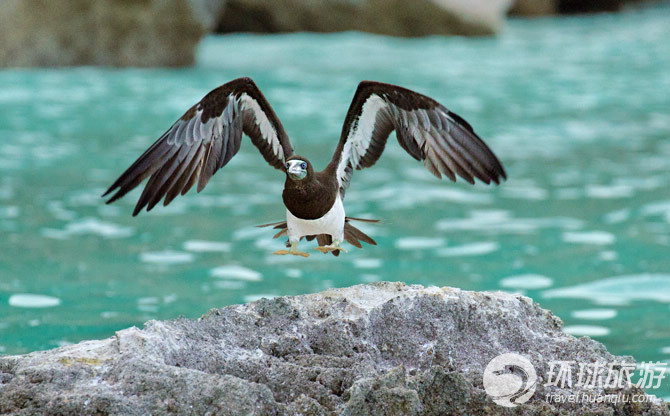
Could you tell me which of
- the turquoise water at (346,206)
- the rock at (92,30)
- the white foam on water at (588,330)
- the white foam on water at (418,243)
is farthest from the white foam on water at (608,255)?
the rock at (92,30)

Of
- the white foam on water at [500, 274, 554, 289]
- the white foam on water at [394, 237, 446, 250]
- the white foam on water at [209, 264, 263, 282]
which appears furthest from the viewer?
the white foam on water at [394, 237, 446, 250]

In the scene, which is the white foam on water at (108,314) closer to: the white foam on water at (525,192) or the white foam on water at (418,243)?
the white foam on water at (418,243)

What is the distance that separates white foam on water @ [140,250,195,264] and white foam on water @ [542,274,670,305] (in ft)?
9.90

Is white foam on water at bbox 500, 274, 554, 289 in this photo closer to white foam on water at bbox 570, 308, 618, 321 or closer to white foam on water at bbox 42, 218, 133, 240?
white foam on water at bbox 570, 308, 618, 321

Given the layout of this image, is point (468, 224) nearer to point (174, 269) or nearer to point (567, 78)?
point (174, 269)

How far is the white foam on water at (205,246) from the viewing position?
7897 mm

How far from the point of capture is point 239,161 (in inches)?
452

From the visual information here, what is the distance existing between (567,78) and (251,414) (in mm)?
15746

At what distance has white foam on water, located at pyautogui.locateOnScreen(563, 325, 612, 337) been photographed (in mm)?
5992

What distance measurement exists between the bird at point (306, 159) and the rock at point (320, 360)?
0.78 meters

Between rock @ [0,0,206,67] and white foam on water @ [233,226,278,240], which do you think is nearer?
white foam on water @ [233,226,278,240]

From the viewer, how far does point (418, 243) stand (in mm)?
8211

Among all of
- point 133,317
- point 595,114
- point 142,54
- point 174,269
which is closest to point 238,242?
point 174,269

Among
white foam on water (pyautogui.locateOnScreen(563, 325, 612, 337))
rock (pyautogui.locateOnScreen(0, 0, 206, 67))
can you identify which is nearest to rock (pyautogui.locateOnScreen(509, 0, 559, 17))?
rock (pyautogui.locateOnScreen(0, 0, 206, 67))
